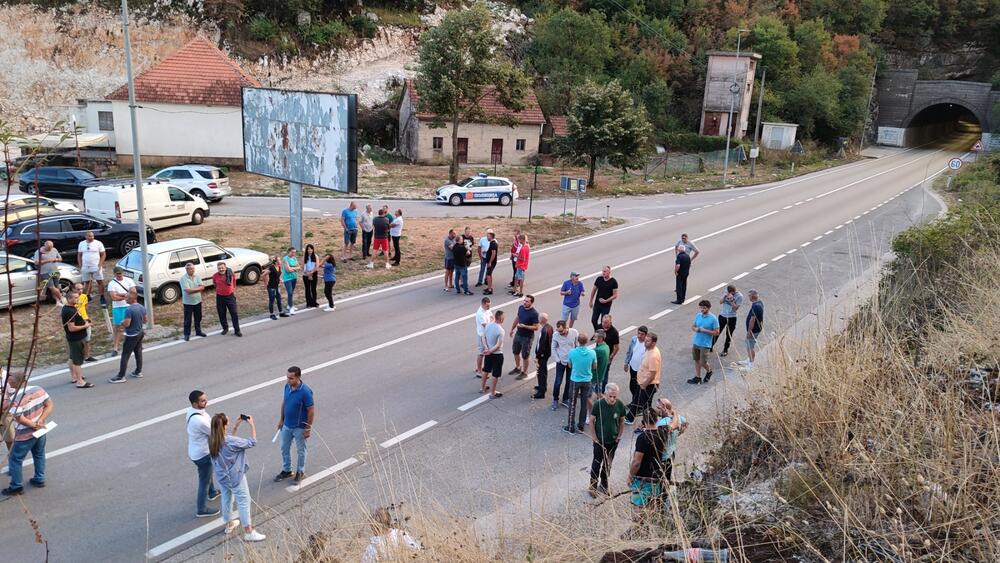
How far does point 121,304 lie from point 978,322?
13567mm

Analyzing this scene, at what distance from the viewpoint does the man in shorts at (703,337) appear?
12.0 metres

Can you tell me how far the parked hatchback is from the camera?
28.8 metres

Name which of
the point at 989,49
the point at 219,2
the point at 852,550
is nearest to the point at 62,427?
the point at 852,550

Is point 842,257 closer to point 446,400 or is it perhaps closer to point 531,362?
point 531,362

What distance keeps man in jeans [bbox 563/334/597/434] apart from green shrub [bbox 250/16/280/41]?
44817mm

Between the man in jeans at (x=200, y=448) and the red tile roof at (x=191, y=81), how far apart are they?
3268cm

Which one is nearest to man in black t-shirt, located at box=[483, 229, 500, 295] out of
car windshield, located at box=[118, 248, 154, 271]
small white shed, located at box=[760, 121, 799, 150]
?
→ car windshield, located at box=[118, 248, 154, 271]

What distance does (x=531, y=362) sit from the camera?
1351cm

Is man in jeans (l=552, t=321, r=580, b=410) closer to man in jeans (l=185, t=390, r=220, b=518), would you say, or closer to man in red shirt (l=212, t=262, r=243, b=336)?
man in jeans (l=185, t=390, r=220, b=518)

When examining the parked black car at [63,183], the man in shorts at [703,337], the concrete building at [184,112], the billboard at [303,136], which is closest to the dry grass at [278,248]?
the billboard at [303,136]

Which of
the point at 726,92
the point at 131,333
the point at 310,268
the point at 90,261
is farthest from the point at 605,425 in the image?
the point at 726,92

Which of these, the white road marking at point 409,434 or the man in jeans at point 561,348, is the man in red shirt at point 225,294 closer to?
the white road marking at point 409,434

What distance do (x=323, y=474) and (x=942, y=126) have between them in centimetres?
10000

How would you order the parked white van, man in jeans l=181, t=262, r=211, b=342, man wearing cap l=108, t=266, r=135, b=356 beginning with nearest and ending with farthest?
1. man wearing cap l=108, t=266, r=135, b=356
2. man in jeans l=181, t=262, r=211, b=342
3. the parked white van
